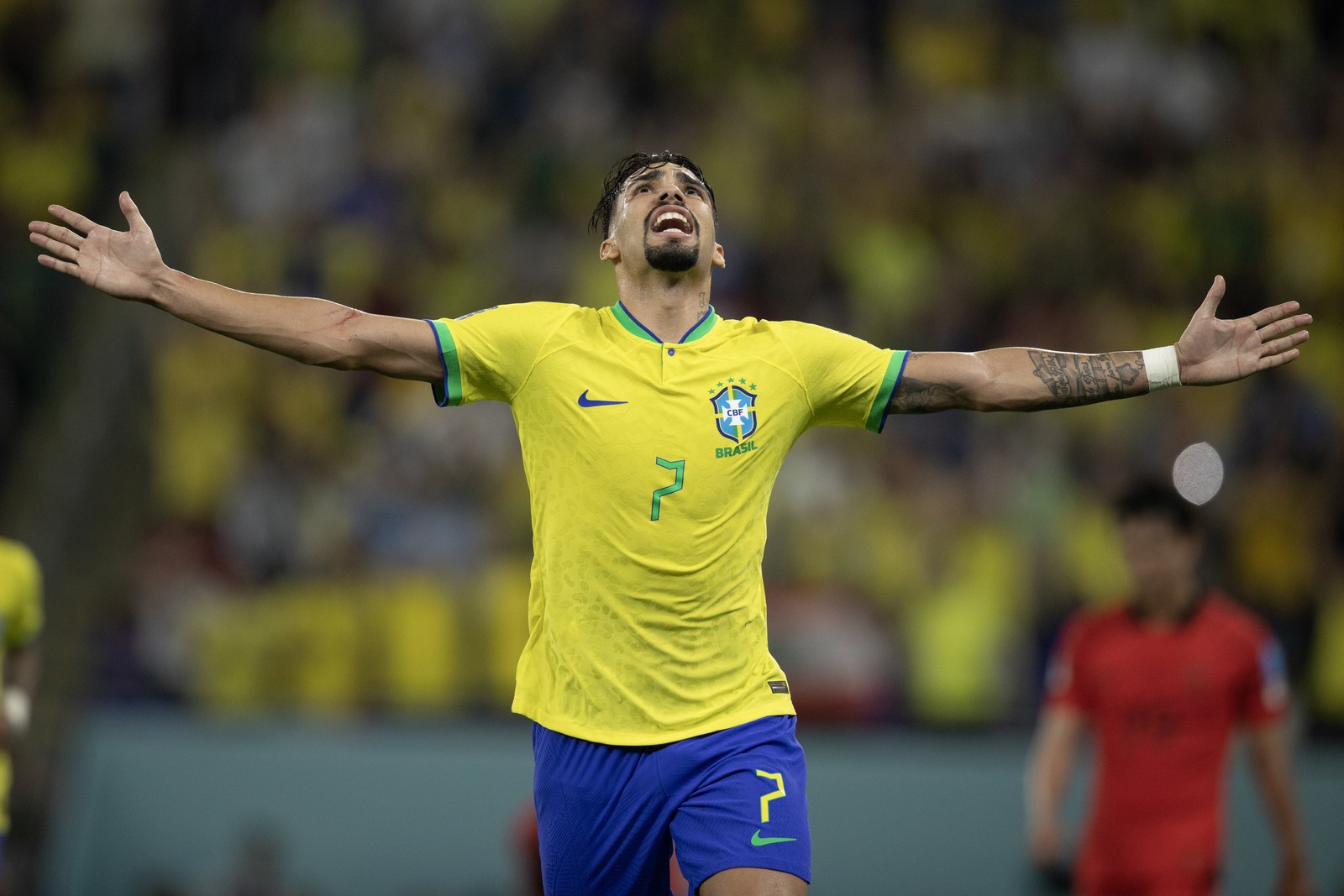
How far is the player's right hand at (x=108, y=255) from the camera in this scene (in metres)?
4.89

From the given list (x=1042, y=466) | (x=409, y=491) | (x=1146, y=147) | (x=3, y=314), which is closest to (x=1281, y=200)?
(x=1146, y=147)

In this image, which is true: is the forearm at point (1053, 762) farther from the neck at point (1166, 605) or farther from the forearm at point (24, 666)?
the forearm at point (24, 666)

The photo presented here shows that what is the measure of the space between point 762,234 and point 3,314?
6454 millimetres

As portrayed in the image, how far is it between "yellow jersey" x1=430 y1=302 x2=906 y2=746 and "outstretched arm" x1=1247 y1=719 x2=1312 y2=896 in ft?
10.2

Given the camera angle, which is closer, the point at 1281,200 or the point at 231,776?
the point at 231,776

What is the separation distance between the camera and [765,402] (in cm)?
514

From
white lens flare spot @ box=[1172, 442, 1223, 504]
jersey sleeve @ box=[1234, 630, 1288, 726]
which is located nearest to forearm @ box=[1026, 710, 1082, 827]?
jersey sleeve @ box=[1234, 630, 1288, 726]

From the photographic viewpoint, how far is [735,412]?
5.10 m

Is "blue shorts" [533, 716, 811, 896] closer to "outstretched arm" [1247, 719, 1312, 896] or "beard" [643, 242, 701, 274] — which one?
"beard" [643, 242, 701, 274]

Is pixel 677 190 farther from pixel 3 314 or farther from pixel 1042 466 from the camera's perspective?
pixel 3 314

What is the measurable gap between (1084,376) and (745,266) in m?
8.82

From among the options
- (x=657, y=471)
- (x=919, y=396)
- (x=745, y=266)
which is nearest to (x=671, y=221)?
(x=657, y=471)

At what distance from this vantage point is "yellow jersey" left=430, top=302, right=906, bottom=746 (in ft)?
16.3

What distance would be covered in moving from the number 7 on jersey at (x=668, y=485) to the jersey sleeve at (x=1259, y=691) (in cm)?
351
